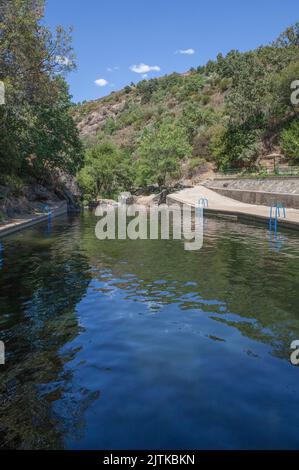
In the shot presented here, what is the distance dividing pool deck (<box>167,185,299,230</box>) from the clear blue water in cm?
1060

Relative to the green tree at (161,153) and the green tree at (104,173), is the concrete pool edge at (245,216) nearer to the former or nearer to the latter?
the green tree at (161,153)

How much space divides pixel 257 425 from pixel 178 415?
35.4 inches

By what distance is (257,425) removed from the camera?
4.80m

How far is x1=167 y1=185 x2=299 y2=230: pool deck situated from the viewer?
78.0 ft

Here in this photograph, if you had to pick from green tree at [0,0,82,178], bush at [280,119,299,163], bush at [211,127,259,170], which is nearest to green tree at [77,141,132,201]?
bush at [211,127,259,170]

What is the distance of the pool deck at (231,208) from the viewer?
935 inches

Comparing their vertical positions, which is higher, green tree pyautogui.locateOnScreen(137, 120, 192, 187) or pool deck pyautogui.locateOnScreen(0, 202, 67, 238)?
green tree pyautogui.locateOnScreen(137, 120, 192, 187)

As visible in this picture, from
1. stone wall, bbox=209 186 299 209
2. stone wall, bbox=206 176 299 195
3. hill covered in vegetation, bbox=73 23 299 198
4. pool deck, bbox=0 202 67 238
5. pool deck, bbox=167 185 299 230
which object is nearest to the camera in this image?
pool deck, bbox=0 202 67 238

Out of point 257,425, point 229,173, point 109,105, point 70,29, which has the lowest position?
point 257,425

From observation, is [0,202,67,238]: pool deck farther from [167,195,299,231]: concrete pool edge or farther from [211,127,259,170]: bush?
[211,127,259,170]: bush

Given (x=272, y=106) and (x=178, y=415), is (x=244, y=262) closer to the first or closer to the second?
(x=178, y=415)

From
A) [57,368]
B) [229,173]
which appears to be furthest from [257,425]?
[229,173]

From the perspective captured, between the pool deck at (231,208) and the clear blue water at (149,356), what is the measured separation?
10597 millimetres

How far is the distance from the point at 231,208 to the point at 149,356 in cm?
2862
